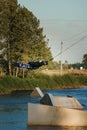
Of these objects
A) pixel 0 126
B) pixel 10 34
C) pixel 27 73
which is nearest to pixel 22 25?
pixel 10 34

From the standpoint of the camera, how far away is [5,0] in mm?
82188

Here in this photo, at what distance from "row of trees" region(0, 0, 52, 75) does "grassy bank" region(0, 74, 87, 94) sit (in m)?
3.97

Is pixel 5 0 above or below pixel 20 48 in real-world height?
above

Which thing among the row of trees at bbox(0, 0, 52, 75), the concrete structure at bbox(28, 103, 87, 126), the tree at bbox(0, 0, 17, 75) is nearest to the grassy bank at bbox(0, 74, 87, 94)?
the row of trees at bbox(0, 0, 52, 75)

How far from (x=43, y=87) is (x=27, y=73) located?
8422mm

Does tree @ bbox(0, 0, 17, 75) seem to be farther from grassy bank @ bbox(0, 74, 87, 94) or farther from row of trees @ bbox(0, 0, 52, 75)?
grassy bank @ bbox(0, 74, 87, 94)

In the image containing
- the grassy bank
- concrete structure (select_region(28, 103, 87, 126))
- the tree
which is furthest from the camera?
the tree

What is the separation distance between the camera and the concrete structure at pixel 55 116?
84.4ft

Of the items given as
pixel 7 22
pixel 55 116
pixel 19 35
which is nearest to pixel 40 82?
pixel 19 35

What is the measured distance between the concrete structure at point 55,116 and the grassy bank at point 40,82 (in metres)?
→ 39.8

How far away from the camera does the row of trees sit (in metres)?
82.5

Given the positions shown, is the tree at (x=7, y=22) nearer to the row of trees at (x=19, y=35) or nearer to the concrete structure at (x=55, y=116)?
the row of trees at (x=19, y=35)

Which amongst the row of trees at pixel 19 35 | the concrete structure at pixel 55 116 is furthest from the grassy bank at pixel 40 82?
the concrete structure at pixel 55 116

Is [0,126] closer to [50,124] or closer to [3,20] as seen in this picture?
[50,124]
